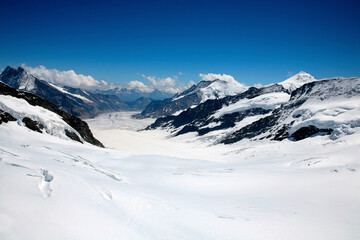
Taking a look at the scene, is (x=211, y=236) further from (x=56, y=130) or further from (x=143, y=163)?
(x=56, y=130)

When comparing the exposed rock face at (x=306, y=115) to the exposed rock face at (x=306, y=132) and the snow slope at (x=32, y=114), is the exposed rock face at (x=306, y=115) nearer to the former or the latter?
the exposed rock face at (x=306, y=132)

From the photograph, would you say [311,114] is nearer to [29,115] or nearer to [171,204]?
[171,204]

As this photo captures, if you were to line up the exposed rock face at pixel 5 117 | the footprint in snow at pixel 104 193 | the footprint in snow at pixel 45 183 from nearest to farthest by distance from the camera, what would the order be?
the footprint in snow at pixel 45 183 < the footprint in snow at pixel 104 193 < the exposed rock face at pixel 5 117

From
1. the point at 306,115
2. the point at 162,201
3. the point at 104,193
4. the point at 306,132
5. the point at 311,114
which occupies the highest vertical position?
the point at 311,114

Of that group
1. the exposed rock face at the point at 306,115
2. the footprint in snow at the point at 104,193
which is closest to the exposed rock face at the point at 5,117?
the footprint in snow at the point at 104,193

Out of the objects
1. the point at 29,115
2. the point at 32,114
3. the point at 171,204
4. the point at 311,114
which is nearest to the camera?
the point at 171,204

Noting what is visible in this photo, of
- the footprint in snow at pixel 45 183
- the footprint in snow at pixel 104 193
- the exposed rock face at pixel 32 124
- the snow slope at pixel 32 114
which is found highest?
the snow slope at pixel 32 114

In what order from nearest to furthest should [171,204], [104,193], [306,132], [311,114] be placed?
1. [104,193]
2. [171,204]
3. [306,132]
4. [311,114]

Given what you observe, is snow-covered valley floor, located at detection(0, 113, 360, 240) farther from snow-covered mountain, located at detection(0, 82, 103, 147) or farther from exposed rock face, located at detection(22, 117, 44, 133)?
snow-covered mountain, located at detection(0, 82, 103, 147)

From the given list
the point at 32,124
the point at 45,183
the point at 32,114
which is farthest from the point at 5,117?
the point at 45,183

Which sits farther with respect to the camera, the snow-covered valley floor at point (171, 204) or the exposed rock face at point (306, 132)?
the exposed rock face at point (306, 132)

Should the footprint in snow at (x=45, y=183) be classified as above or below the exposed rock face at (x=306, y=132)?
below
